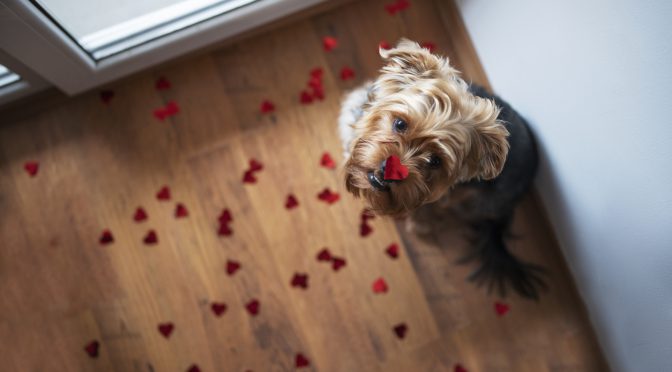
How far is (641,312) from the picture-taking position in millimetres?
1308

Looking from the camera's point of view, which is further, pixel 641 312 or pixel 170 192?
pixel 170 192

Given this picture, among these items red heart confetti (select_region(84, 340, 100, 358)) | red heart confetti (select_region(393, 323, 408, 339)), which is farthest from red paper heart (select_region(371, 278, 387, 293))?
red heart confetti (select_region(84, 340, 100, 358))

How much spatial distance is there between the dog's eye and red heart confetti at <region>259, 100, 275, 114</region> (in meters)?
0.72

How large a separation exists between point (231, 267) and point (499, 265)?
3.11 feet

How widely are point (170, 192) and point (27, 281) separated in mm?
585

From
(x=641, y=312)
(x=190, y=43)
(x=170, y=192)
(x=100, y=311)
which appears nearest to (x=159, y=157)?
(x=170, y=192)

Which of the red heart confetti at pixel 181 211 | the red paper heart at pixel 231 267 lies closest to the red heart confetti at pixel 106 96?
the red heart confetti at pixel 181 211

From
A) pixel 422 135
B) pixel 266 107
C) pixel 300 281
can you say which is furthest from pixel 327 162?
pixel 422 135

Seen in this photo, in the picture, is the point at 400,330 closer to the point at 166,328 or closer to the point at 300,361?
the point at 300,361

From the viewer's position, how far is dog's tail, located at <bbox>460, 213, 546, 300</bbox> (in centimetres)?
162

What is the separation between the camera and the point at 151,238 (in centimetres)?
170

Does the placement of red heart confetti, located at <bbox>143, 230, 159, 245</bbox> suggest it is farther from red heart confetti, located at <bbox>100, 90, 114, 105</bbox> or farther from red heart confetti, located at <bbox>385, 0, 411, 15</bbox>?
red heart confetti, located at <bbox>385, 0, 411, 15</bbox>

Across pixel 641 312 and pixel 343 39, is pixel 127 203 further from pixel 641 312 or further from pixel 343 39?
pixel 641 312

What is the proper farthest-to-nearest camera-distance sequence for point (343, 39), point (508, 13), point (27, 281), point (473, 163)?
point (343, 39) → point (27, 281) → point (508, 13) → point (473, 163)
